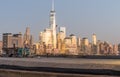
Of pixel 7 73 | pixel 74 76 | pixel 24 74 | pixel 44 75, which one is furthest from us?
pixel 7 73

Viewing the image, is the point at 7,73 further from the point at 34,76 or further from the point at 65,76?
the point at 65,76

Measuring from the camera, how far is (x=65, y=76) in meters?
21.5

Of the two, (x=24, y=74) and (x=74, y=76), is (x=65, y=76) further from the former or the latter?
(x=24, y=74)

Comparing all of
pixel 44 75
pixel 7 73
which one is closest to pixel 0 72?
pixel 7 73

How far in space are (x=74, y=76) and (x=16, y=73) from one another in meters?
5.74

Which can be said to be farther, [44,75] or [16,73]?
[16,73]

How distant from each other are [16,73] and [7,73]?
1601 mm

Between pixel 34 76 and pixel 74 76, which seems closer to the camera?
pixel 74 76

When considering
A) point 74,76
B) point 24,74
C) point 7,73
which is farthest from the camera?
point 7,73

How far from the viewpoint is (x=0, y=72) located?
27.7 metres

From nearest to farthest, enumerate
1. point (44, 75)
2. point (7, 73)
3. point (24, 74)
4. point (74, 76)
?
point (74, 76) → point (44, 75) → point (24, 74) → point (7, 73)

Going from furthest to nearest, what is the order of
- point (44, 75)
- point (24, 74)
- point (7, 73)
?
1. point (7, 73)
2. point (24, 74)
3. point (44, 75)

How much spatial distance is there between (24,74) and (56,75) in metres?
3.26

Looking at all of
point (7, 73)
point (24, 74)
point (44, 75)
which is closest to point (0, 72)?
point (7, 73)
